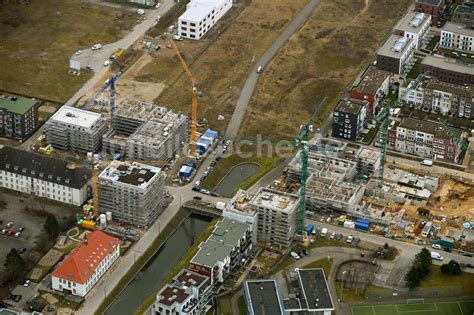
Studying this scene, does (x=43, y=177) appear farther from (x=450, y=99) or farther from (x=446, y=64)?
(x=446, y=64)

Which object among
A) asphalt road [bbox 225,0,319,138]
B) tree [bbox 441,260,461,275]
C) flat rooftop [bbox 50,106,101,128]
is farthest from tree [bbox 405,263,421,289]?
flat rooftop [bbox 50,106,101,128]

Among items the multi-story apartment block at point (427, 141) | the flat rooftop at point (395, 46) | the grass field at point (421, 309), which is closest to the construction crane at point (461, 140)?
the multi-story apartment block at point (427, 141)

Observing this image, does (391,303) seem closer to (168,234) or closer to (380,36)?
(168,234)

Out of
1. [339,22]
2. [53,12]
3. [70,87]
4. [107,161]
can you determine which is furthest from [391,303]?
[53,12]

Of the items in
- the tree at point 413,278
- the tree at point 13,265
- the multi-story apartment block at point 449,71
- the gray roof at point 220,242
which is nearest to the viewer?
the tree at point 13,265

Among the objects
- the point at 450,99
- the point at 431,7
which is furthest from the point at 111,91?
the point at 431,7

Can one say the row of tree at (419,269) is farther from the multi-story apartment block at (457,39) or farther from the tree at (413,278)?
the multi-story apartment block at (457,39)

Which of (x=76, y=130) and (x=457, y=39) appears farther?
(x=457, y=39)
